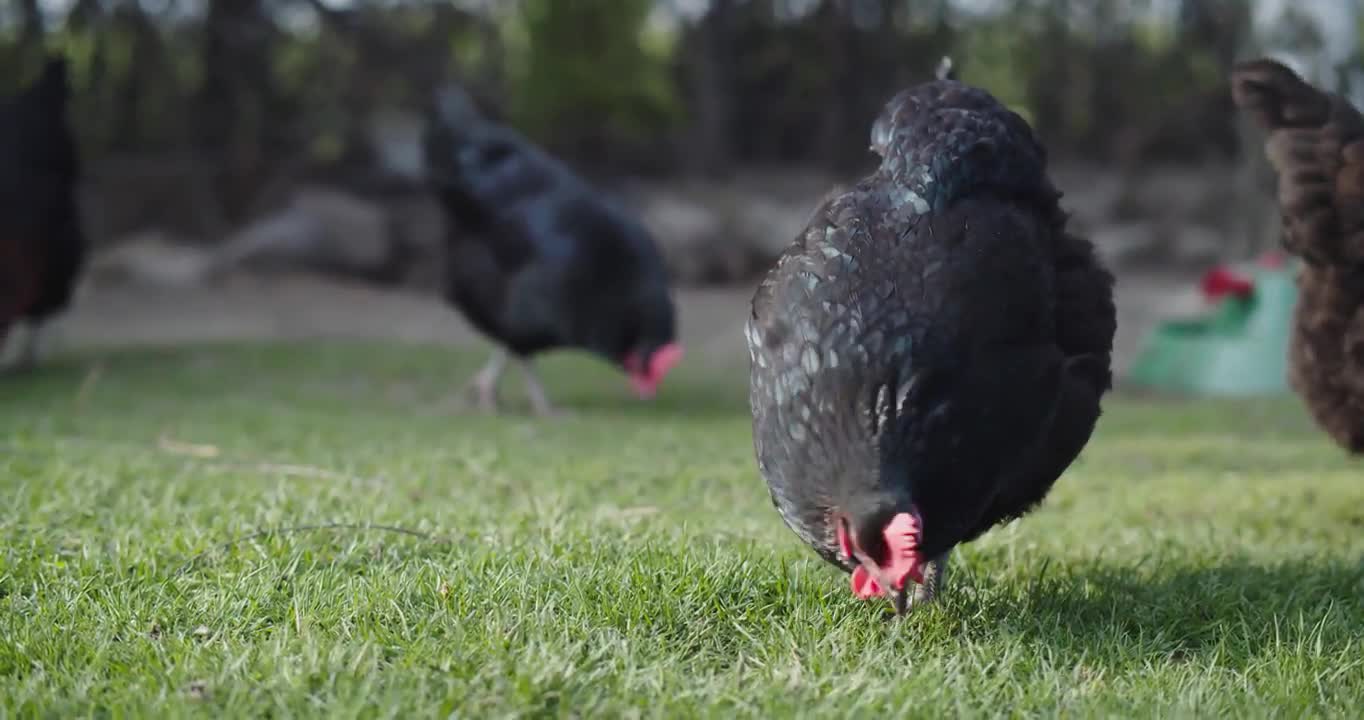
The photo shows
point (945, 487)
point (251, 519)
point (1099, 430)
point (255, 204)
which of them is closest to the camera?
point (945, 487)

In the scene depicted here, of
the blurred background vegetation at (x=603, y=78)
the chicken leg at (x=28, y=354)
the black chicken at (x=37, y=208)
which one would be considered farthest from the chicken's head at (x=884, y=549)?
the blurred background vegetation at (x=603, y=78)

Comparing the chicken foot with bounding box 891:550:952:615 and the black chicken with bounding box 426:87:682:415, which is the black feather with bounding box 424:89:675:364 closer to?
the black chicken with bounding box 426:87:682:415

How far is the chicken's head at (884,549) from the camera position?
76.2 inches

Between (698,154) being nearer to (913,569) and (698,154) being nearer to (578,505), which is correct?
(578,505)

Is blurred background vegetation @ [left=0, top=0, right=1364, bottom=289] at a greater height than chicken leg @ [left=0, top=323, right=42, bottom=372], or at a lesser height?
greater

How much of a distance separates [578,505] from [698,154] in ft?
34.9

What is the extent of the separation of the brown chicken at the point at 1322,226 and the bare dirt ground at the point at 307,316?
5931 millimetres

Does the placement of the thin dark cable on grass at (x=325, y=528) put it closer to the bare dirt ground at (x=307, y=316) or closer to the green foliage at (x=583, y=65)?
the bare dirt ground at (x=307, y=316)

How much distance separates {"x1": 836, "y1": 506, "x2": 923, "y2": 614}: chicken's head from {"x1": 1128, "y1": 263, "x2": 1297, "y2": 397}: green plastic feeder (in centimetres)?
666

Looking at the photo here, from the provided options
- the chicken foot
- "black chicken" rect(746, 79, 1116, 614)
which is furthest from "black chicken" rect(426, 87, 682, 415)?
the chicken foot

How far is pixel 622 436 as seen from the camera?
17.3 ft

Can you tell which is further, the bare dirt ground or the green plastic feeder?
the bare dirt ground

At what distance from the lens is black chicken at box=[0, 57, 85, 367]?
6.68 m

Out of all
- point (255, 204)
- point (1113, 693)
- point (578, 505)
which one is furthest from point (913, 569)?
point (255, 204)
